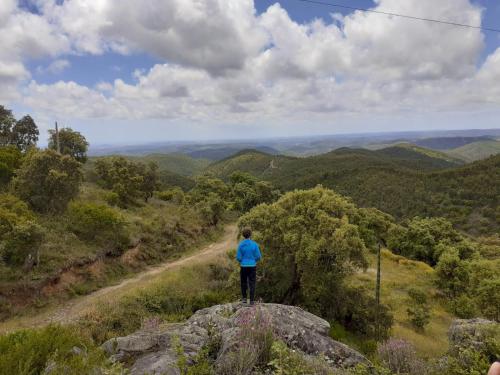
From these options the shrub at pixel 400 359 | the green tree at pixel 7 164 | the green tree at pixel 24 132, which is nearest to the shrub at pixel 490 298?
the shrub at pixel 400 359

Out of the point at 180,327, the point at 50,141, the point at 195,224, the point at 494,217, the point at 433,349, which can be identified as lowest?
the point at 494,217

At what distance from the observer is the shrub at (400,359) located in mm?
6980

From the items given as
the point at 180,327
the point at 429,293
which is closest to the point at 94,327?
the point at 180,327

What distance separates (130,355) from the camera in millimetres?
6473

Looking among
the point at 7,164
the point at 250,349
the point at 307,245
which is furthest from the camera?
the point at 7,164

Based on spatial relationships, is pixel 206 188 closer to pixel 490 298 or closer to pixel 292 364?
pixel 490 298

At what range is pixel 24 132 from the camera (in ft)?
148

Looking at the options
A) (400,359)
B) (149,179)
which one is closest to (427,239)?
(149,179)

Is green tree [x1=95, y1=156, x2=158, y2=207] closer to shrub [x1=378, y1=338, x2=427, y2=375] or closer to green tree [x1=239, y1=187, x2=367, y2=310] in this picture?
green tree [x1=239, y1=187, x2=367, y2=310]

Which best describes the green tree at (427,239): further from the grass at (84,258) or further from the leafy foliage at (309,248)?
the leafy foliage at (309,248)

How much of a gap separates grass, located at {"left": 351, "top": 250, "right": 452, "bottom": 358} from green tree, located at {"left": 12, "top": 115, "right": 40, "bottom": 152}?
48.1 m

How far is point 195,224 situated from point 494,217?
91987 mm

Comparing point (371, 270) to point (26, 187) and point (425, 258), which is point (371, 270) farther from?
point (26, 187)

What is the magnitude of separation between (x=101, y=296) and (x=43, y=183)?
11.3 metres
